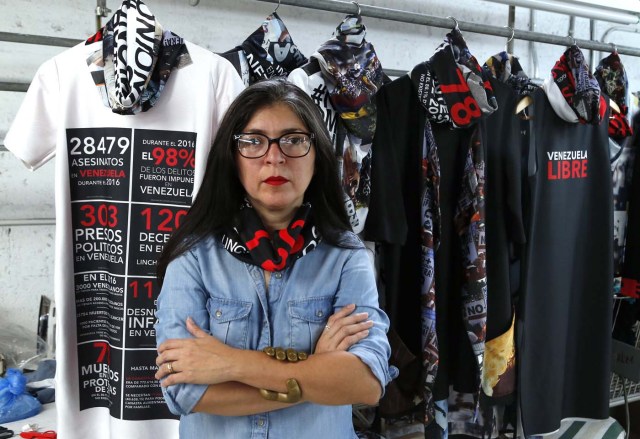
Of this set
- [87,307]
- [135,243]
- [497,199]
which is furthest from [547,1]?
[87,307]

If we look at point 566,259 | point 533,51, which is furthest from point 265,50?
point 533,51

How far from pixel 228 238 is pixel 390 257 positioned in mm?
642

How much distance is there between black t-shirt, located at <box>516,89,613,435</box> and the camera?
6.02ft

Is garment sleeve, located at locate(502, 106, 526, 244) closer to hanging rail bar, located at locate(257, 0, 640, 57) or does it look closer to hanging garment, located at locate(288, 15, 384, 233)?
hanging rail bar, located at locate(257, 0, 640, 57)

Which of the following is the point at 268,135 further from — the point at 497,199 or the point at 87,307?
the point at 497,199

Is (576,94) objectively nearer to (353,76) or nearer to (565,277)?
(565,277)

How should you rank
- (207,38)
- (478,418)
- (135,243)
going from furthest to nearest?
(207,38) → (478,418) → (135,243)

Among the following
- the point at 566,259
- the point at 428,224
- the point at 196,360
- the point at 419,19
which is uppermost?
the point at 419,19

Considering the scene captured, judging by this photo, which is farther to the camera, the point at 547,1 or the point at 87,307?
the point at 547,1

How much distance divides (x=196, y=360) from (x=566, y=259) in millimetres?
1344

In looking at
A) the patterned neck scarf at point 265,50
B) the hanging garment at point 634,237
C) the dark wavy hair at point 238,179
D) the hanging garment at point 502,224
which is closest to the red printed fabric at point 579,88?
the hanging garment at point 502,224

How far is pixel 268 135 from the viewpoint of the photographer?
104 cm

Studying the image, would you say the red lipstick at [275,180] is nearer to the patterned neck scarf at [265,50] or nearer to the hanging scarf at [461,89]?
the patterned neck scarf at [265,50]

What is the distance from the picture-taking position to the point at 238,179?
111cm
